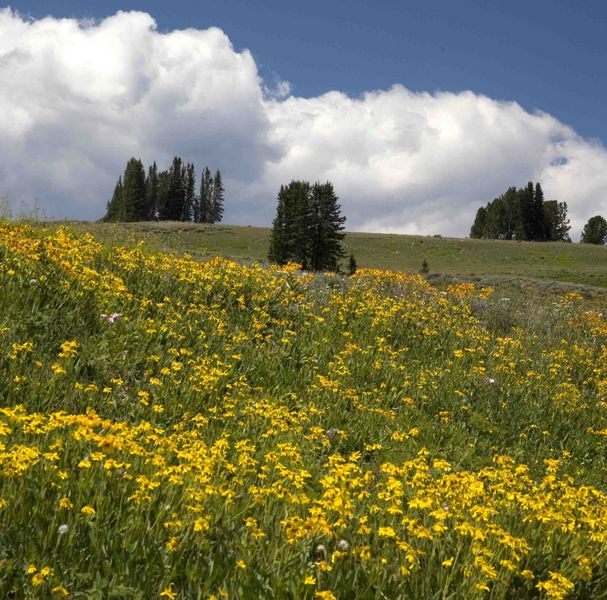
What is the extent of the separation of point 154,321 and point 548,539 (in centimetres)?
554

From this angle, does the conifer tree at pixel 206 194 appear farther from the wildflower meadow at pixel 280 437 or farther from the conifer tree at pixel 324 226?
the wildflower meadow at pixel 280 437

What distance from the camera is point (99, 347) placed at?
278 inches

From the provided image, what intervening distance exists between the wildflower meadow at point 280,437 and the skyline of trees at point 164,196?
106871 mm

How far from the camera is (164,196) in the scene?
122500 mm

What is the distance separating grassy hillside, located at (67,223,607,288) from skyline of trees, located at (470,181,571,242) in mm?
29390

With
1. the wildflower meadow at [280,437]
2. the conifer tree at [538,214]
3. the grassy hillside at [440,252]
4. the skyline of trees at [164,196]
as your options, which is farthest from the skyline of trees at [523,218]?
the wildflower meadow at [280,437]

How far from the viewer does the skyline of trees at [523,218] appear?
4692 inches

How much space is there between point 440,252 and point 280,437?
3092 inches

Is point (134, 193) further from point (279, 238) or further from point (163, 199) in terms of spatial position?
point (279, 238)

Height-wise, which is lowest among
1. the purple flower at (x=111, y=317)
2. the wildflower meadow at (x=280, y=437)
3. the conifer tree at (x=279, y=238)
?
the wildflower meadow at (x=280, y=437)

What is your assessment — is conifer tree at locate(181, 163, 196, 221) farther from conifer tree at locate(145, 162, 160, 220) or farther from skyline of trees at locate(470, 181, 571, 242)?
skyline of trees at locate(470, 181, 571, 242)

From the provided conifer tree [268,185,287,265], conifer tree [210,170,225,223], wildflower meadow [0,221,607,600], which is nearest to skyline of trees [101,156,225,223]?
conifer tree [210,170,225,223]

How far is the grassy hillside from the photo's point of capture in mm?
65562

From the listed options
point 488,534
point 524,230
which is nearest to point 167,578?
point 488,534
